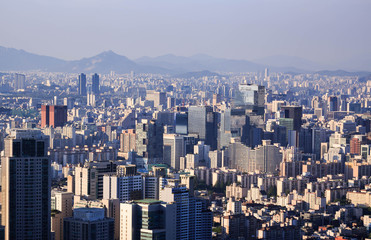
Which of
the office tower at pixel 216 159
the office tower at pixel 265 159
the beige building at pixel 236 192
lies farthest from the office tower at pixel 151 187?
the office tower at pixel 216 159

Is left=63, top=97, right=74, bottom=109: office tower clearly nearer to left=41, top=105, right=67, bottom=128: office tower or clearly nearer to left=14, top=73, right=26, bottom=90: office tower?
left=14, top=73, right=26, bottom=90: office tower

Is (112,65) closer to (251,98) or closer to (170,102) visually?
(170,102)

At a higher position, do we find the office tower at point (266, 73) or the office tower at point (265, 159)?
the office tower at point (266, 73)

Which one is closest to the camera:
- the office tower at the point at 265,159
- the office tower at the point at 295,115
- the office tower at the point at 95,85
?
the office tower at the point at 265,159

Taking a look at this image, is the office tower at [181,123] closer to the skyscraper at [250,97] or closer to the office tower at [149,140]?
the skyscraper at [250,97]

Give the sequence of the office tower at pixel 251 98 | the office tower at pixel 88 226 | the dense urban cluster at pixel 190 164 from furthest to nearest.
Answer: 1. the office tower at pixel 251 98
2. the dense urban cluster at pixel 190 164
3. the office tower at pixel 88 226

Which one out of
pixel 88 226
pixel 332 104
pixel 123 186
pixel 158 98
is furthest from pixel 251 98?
pixel 88 226
